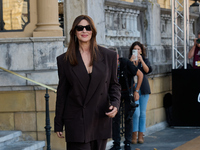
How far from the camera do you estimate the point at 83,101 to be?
4.52m

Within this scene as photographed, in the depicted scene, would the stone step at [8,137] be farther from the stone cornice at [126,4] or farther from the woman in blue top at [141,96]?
the stone cornice at [126,4]

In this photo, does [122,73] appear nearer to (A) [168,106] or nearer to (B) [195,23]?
(A) [168,106]

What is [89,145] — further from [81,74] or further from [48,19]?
[48,19]

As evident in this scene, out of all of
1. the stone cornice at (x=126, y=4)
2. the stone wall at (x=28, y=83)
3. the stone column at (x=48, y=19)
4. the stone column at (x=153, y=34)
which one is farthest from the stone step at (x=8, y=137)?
the stone column at (x=153, y=34)

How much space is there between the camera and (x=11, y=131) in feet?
25.9

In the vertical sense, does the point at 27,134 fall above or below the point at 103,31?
below

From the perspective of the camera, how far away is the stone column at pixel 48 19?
8.00m

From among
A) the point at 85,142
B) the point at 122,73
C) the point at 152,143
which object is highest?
the point at 122,73

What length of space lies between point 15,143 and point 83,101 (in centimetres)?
352

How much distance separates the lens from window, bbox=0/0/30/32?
8281 millimetres

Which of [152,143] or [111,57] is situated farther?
[152,143]

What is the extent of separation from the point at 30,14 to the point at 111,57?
3856 mm

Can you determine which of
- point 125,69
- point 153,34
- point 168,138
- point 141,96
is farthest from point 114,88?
point 153,34

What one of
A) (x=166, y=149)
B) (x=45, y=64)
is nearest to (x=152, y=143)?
(x=166, y=149)
